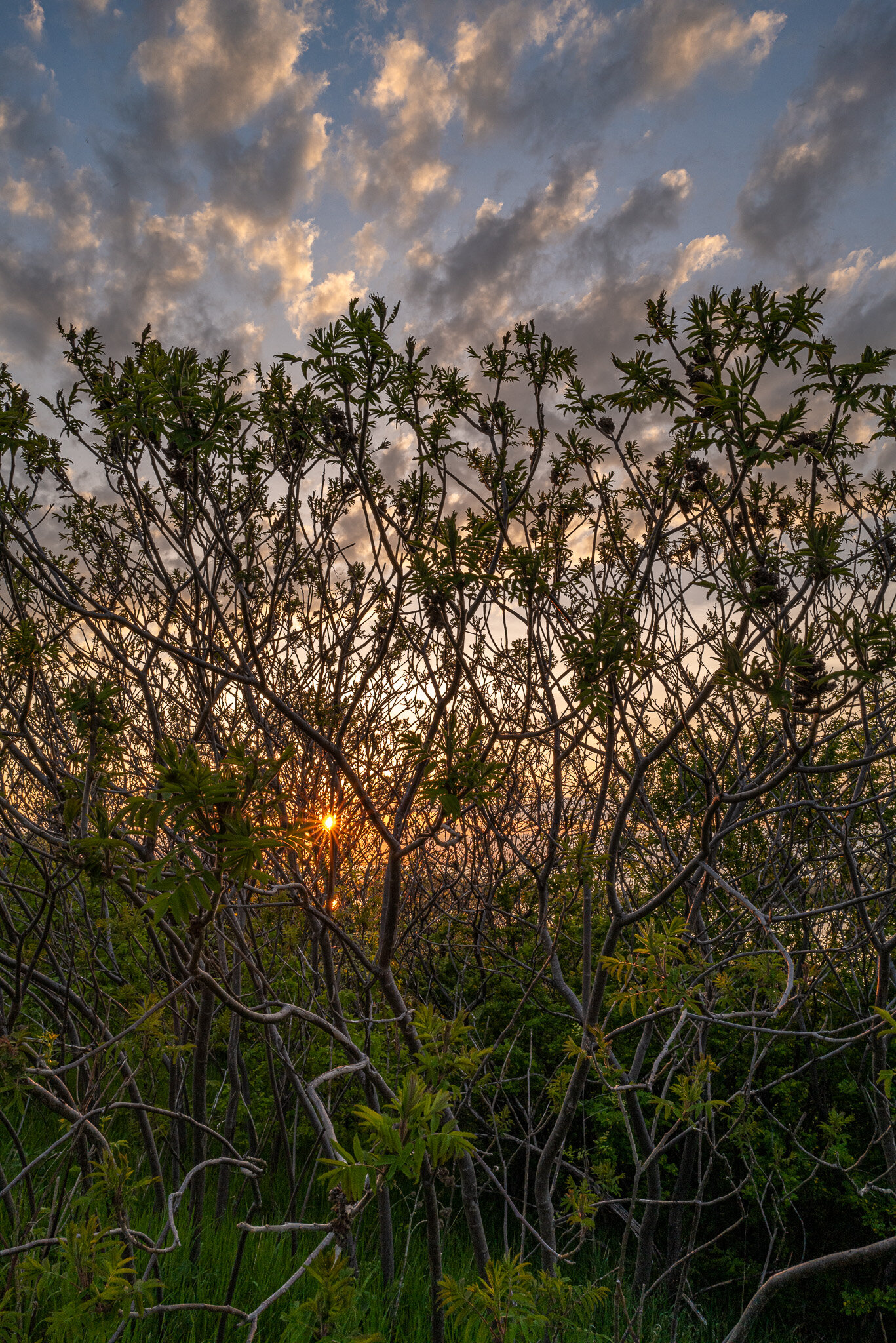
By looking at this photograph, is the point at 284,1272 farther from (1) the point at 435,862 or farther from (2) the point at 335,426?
(2) the point at 335,426

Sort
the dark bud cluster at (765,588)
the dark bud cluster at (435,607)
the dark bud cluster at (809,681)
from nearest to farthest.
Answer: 1. the dark bud cluster at (809,681)
2. the dark bud cluster at (765,588)
3. the dark bud cluster at (435,607)

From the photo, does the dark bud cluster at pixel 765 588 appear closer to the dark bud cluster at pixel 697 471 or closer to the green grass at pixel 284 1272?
the dark bud cluster at pixel 697 471

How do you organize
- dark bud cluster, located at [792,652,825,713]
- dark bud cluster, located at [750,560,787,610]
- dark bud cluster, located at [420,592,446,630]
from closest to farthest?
dark bud cluster, located at [792,652,825,713], dark bud cluster, located at [750,560,787,610], dark bud cluster, located at [420,592,446,630]

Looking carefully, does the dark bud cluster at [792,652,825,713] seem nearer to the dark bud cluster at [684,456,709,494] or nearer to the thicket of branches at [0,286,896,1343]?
the thicket of branches at [0,286,896,1343]

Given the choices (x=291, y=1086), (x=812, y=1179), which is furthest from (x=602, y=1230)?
(x=291, y=1086)

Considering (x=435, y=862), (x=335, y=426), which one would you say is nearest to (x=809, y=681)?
(x=335, y=426)

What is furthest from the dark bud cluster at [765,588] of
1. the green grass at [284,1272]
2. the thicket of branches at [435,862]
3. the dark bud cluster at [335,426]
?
the green grass at [284,1272]

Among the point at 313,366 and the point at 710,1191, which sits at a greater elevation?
the point at 313,366

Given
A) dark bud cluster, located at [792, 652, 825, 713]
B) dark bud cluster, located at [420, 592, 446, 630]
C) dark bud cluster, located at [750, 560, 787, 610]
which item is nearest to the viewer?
dark bud cluster, located at [792, 652, 825, 713]

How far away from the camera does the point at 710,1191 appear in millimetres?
5805

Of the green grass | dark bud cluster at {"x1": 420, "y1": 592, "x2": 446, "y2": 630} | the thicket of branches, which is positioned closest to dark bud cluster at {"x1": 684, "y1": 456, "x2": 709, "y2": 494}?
the thicket of branches

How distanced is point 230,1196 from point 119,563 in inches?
176

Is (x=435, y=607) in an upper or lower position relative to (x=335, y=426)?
lower

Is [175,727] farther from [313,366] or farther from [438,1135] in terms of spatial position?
[438,1135]
